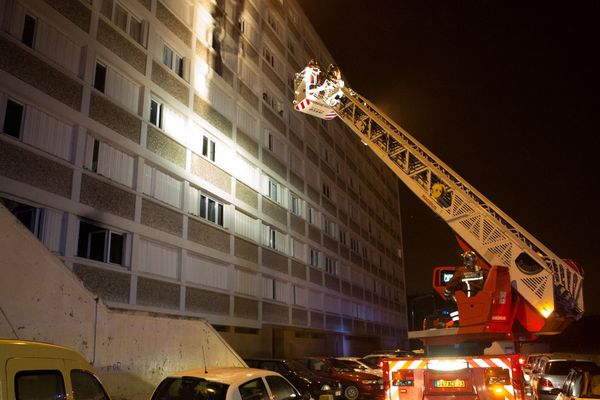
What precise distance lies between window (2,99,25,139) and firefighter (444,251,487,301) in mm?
10162

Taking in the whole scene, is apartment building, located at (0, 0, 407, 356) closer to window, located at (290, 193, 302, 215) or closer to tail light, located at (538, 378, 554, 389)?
window, located at (290, 193, 302, 215)

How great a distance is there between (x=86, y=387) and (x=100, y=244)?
10.0 m

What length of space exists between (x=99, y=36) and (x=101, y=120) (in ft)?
8.17

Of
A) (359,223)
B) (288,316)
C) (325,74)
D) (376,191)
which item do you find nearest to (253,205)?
(288,316)

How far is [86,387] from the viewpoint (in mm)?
4840

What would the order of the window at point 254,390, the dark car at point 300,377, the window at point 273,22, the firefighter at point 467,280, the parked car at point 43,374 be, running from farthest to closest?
the window at point 273,22
the dark car at point 300,377
the firefighter at point 467,280
the window at point 254,390
the parked car at point 43,374

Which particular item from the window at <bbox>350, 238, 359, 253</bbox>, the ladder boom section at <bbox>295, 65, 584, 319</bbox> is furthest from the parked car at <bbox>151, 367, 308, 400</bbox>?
the window at <bbox>350, 238, 359, 253</bbox>

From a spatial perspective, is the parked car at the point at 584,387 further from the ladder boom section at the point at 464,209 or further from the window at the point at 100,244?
the window at the point at 100,244

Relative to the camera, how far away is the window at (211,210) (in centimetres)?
1919

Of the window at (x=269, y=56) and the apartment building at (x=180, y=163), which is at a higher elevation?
the window at (x=269, y=56)

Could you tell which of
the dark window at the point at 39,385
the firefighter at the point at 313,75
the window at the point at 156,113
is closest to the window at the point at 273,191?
the window at the point at 156,113

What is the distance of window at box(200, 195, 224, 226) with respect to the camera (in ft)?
63.0

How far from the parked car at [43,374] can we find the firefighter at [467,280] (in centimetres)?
691

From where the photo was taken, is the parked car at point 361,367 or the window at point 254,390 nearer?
the window at point 254,390
